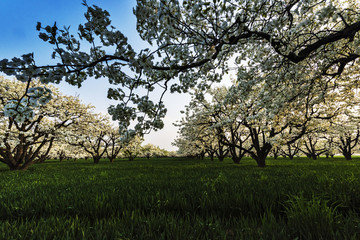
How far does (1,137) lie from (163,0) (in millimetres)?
12548

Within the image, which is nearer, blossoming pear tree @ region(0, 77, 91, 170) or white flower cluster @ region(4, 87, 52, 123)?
white flower cluster @ region(4, 87, 52, 123)

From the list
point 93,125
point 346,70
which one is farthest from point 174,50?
point 93,125

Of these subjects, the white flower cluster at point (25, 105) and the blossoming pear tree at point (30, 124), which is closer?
the white flower cluster at point (25, 105)

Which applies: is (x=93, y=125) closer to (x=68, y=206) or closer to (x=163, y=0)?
(x=68, y=206)

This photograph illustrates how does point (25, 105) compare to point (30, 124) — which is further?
point (30, 124)

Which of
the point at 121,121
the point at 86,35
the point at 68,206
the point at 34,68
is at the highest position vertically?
the point at 86,35

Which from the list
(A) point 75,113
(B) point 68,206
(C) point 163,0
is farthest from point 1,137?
(C) point 163,0

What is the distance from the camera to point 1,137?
897cm

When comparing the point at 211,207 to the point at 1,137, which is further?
the point at 1,137

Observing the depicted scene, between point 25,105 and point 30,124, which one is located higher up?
point 30,124

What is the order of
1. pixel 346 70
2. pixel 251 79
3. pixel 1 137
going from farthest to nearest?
pixel 1 137 → pixel 346 70 → pixel 251 79

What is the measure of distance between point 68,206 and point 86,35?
9.02ft

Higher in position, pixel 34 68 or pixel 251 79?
pixel 251 79

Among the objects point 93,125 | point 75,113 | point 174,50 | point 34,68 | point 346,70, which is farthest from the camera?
point 93,125
